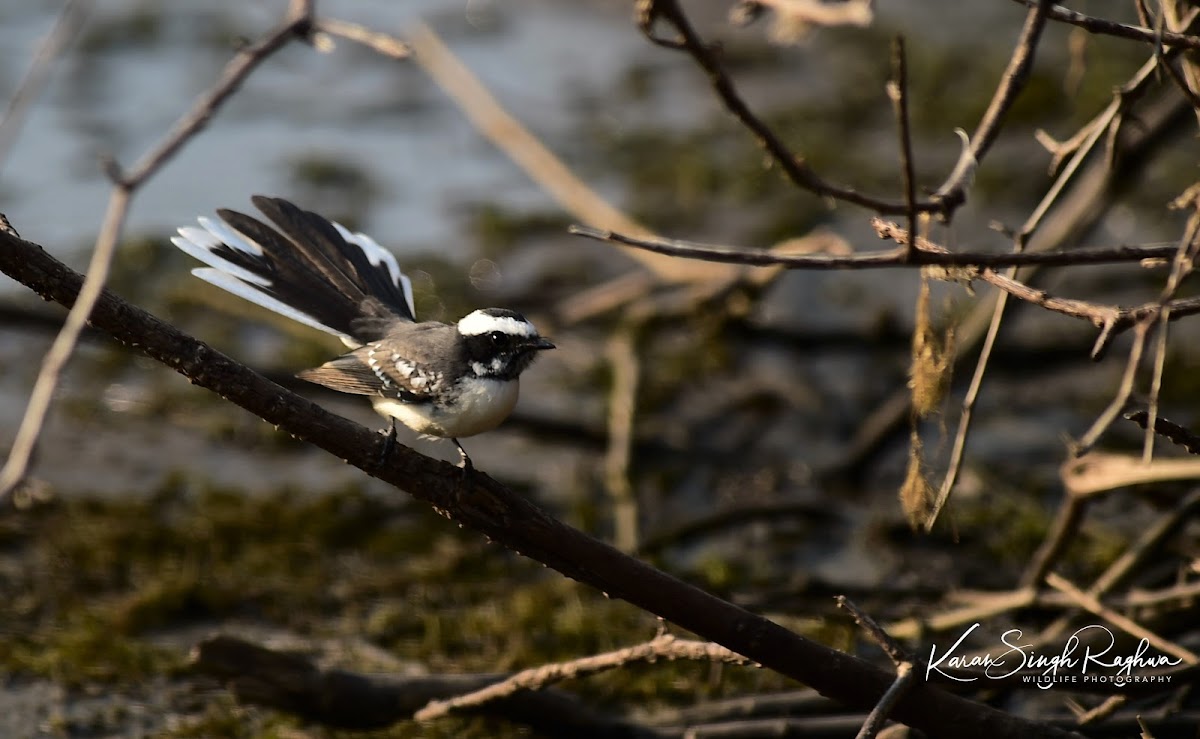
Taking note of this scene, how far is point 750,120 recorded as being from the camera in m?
3.04

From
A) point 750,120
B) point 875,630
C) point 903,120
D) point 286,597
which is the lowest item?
point 875,630

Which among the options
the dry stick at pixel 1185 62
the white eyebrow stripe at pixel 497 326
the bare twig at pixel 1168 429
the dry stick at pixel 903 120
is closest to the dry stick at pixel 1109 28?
the dry stick at pixel 1185 62

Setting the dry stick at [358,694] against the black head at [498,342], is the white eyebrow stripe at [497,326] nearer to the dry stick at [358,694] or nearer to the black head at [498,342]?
the black head at [498,342]

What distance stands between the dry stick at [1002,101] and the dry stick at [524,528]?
1.40 m

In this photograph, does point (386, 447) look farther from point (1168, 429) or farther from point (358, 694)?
point (1168, 429)

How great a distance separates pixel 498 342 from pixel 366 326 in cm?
57

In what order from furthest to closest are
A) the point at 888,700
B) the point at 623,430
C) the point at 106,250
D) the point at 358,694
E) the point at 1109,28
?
the point at 623,430 → the point at 358,694 → the point at 888,700 → the point at 1109,28 → the point at 106,250

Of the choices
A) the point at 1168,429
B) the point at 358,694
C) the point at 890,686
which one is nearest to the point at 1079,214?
the point at 1168,429

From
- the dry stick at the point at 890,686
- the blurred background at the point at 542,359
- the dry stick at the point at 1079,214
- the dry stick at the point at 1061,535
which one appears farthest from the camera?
the dry stick at the point at 1079,214

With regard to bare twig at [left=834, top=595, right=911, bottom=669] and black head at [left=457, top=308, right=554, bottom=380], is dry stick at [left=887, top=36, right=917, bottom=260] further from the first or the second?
black head at [left=457, top=308, right=554, bottom=380]

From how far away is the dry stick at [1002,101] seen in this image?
291 centimetres

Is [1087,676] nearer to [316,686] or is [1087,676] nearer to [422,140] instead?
[316,686]

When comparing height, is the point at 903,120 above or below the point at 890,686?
above

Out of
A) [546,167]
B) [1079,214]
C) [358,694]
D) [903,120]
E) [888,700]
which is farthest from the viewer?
[546,167]
